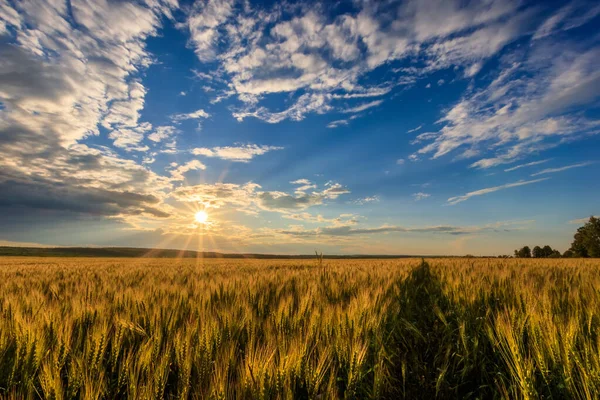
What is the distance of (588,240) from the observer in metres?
60.4

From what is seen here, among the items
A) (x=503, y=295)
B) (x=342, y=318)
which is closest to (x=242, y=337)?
(x=342, y=318)

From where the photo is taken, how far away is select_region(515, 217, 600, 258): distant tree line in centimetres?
5944

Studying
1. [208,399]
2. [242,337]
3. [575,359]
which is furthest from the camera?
[242,337]

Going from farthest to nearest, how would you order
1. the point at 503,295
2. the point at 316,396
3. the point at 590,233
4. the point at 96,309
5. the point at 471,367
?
the point at 590,233 → the point at 503,295 → the point at 96,309 → the point at 471,367 → the point at 316,396

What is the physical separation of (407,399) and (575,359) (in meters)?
0.86

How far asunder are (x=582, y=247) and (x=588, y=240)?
13.8 ft

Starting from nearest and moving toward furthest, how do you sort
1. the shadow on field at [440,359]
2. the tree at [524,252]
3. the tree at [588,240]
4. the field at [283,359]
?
1. the field at [283,359]
2. the shadow on field at [440,359]
3. the tree at [588,240]
4. the tree at [524,252]

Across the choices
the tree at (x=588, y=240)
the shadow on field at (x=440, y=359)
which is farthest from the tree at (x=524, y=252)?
the shadow on field at (x=440, y=359)

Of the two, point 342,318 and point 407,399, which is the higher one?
point 342,318

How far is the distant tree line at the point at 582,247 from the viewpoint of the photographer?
5944cm

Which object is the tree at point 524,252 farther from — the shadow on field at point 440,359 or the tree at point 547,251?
the shadow on field at point 440,359

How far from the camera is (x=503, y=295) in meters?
3.76

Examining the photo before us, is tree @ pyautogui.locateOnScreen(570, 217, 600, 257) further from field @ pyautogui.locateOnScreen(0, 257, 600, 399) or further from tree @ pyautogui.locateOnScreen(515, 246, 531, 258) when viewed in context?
field @ pyautogui.locateOnScreen(0, 257, 600, 399)

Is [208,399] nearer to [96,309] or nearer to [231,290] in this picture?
[96,309]
